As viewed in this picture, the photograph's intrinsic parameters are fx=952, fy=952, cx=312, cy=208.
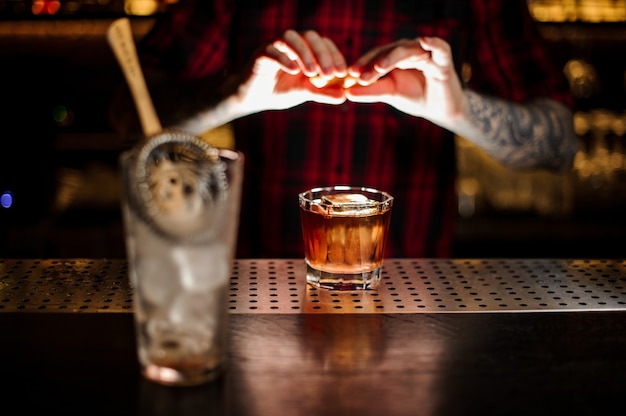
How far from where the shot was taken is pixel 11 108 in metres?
3.42

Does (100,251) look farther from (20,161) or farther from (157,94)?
(157,94)

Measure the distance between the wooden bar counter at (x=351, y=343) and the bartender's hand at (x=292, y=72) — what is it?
0.31 meters

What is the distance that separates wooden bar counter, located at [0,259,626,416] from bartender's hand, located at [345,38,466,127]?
0.31 meters

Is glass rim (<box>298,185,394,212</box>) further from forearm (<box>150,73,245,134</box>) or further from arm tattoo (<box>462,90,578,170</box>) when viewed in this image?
arm tattoo (<box>462,90,578,170</box>)

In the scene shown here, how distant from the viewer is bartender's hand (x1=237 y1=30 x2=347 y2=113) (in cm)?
145

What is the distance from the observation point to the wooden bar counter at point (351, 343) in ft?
3.22

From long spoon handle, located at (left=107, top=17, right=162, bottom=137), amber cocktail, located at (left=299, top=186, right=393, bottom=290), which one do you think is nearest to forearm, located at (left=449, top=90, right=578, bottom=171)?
amber cocktail, located at (left=299, top=186, right=393, bottom=290)

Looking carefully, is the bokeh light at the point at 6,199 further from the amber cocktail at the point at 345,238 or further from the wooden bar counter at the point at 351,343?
the amber cocktail at the point at 345,238

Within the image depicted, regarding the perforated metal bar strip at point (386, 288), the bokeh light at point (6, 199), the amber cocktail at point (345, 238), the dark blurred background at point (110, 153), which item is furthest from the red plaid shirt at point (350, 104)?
the bokeh light at point (6, 199)

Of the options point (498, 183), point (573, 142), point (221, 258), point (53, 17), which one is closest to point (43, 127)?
point (53, 17)

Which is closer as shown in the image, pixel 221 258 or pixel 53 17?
pixel 221 258

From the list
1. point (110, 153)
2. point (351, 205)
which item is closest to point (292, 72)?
point (351, 205)

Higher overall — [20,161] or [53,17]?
[53,17]

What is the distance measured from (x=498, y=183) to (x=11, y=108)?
70.2 inches
